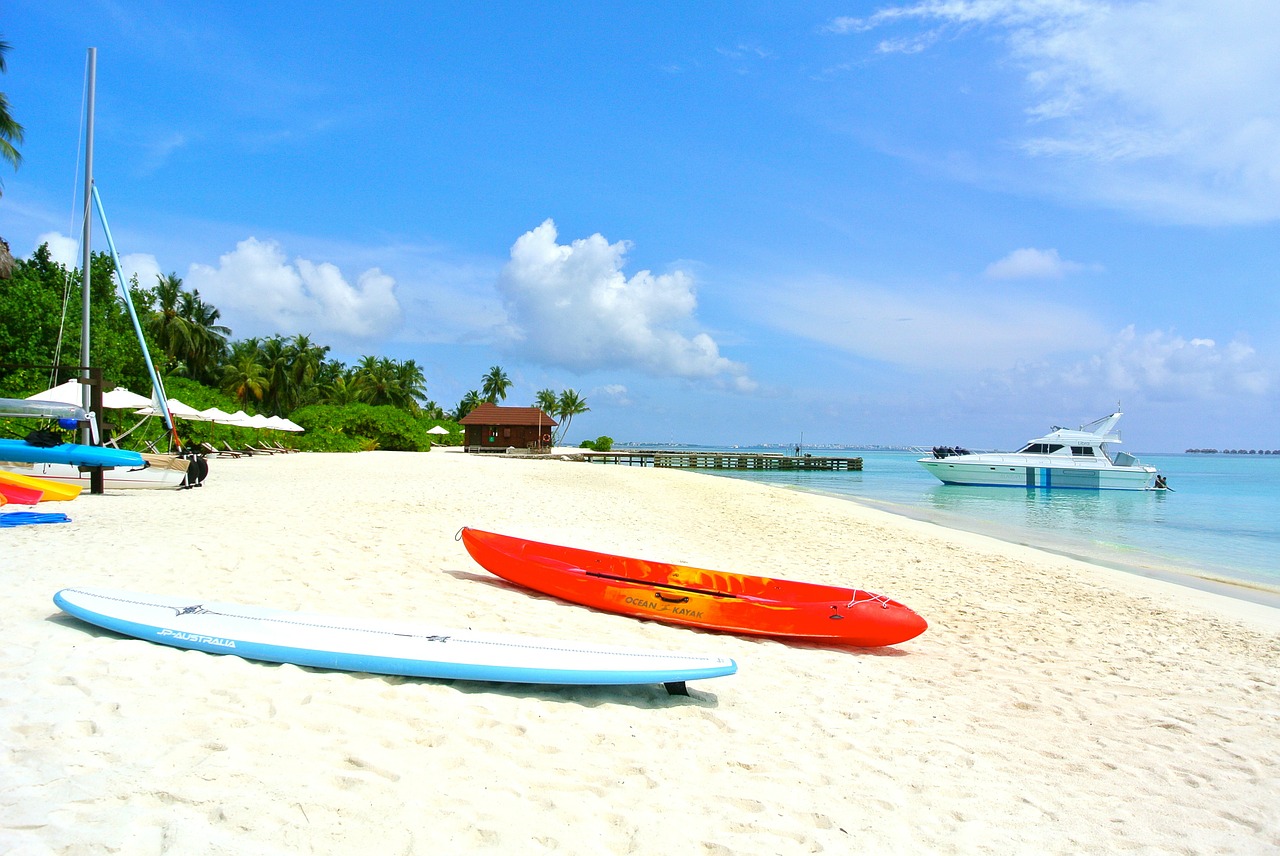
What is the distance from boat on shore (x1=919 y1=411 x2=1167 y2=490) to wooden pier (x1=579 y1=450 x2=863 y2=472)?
19065 mm

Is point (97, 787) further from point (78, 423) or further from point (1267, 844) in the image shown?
point (78, 423)

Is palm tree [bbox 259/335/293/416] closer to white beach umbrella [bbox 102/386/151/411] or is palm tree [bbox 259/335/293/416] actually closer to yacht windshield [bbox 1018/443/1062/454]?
white beach umbrella [bbox 102/386/151/411]

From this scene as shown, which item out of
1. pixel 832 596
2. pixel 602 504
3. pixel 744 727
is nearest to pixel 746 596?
pixel 832 596

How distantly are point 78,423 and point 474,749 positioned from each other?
13.3 m

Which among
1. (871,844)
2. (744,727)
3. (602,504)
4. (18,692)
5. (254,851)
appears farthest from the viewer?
(602,504)

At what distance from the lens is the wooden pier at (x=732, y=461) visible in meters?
53.6

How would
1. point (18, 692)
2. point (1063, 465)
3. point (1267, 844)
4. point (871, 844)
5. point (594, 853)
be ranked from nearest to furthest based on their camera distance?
1. point (594, 853)
2. point (871, 844)
3. point (1267, 844)
4. point (18, 692)
5. point (1063, 465)

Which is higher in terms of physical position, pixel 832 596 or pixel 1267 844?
pixel 832 596

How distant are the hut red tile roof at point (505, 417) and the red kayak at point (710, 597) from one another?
4061 centimetres

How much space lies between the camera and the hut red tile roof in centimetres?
4709

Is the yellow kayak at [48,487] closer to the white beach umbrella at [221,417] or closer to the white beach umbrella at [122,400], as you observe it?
the white beach umbrella at [122,400]

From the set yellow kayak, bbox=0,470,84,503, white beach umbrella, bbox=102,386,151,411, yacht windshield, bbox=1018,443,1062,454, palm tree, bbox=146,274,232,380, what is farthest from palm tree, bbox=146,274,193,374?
yacht windshield, bbox=1018,443,1062,454

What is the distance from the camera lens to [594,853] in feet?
8.53

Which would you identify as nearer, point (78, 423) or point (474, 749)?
point (474, 749)
